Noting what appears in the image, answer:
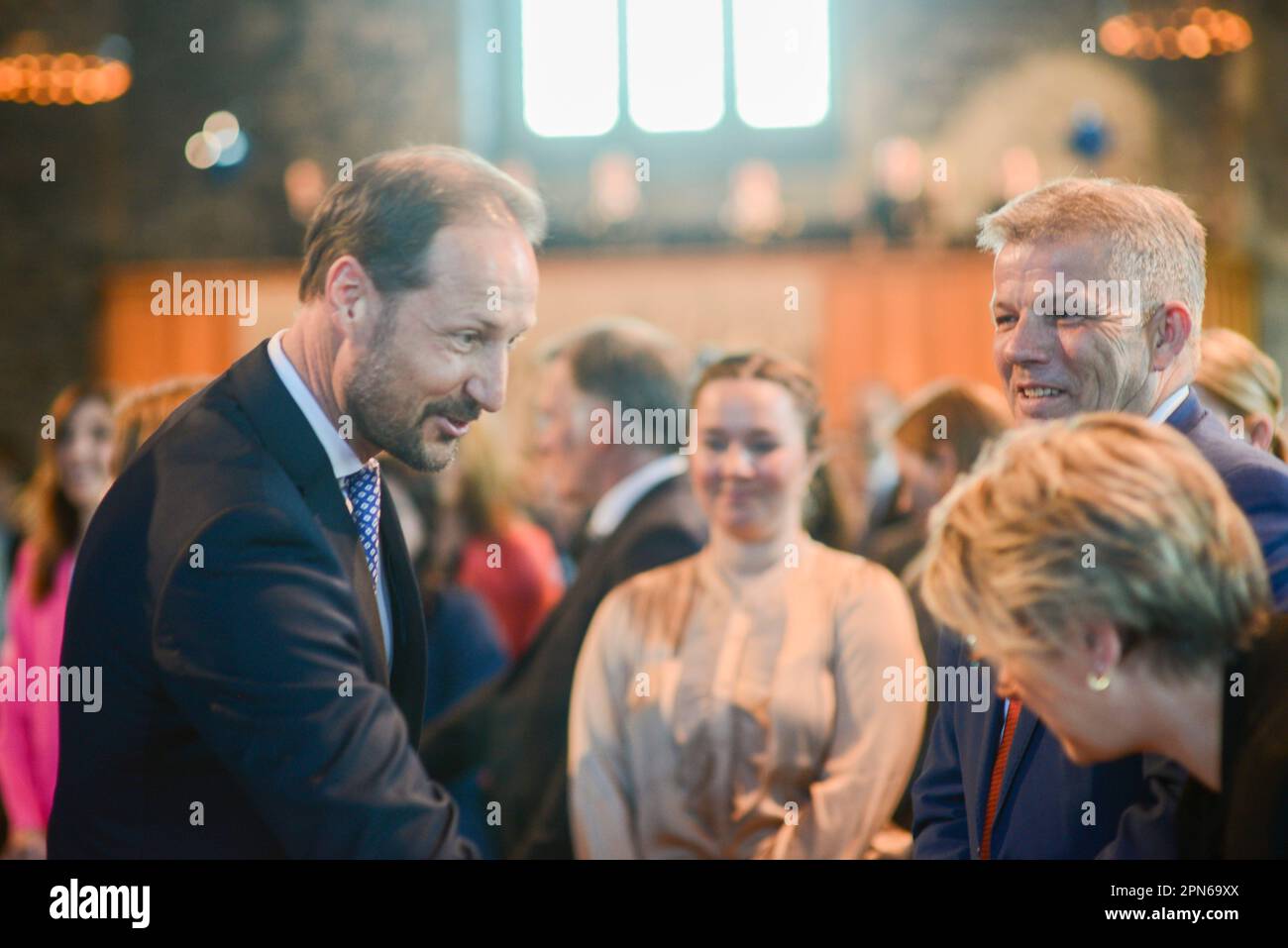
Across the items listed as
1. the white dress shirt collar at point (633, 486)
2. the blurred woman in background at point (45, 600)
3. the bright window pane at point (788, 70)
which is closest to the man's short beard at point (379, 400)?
the white dress shirt collar at point (633, 486)

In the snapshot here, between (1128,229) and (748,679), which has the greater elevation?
(1128,229)

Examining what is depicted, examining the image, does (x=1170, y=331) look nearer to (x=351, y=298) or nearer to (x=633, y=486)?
(x=351, y=298)

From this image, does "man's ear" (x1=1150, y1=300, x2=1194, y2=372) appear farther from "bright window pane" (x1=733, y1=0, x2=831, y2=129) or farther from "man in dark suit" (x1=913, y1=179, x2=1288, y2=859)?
"bright window pane" (x1=733, y1=0, x2=831, y2=129)

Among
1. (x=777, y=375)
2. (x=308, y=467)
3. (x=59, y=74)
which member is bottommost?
(x=308, y=467)

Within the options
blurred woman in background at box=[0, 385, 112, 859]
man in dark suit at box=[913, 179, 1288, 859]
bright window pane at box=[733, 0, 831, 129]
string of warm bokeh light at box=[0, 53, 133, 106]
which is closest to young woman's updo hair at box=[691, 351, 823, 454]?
man in dark suit at box=[913, 179, 1288, 859]

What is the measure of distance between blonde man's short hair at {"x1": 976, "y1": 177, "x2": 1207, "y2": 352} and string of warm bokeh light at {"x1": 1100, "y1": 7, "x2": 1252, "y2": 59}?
22.0ft

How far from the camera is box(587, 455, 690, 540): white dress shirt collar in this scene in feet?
10.9

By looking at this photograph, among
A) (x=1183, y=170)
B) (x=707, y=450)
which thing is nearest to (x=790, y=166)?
(x=1183, y=170)

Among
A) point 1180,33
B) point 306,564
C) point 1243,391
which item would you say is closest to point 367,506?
point 306,564

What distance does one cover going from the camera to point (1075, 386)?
224 cm

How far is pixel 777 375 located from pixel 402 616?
3.84 feet

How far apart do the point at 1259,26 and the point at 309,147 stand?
Result: 22.6ft

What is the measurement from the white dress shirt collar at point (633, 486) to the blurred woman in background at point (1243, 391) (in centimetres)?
116

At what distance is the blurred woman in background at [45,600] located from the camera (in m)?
Result: 3.70
